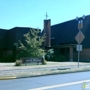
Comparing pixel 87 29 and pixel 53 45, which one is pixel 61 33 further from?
pixel 87 29

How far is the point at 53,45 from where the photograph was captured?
4753 centimetres

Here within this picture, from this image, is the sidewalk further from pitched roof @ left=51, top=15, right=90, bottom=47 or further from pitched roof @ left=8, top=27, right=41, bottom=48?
pitched roof @ left=51, top=15, right=90, bottom=47

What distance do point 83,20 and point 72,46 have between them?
25.6ft

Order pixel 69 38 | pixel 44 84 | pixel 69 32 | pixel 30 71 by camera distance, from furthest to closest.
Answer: pixel 69 32
pixel 69 38
pixel 30 71
pixel 44 84

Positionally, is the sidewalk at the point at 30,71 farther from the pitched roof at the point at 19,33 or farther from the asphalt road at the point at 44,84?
the pitched roof at the point at 19,33

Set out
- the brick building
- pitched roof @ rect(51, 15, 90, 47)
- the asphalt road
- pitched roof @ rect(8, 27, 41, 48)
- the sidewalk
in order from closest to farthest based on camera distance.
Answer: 1. the asphalt road
2. the sidewalk
3. the brick building
4. pitched roof @ rect(8, 27, 41, 48)
5. pitched roof @ rect(51, 15, 90, 47)

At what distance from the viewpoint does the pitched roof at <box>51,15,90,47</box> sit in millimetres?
41600

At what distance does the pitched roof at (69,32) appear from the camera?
1638 inches

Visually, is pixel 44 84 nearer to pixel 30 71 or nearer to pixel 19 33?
pixel 30 71

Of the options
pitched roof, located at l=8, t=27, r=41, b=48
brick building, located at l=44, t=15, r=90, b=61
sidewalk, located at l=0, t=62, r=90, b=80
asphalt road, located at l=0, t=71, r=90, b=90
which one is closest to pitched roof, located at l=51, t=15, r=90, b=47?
brick building, located at l=44, t=15, r=90, b=61

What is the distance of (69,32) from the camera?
45844 mm

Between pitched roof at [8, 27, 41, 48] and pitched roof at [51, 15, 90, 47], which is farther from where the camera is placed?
pitched roof at [51, 15, 90, 47]

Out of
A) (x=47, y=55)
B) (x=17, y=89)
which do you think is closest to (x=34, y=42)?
(x=47, y=55)

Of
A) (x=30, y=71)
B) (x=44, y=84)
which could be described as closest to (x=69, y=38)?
(x=30, y=71)
